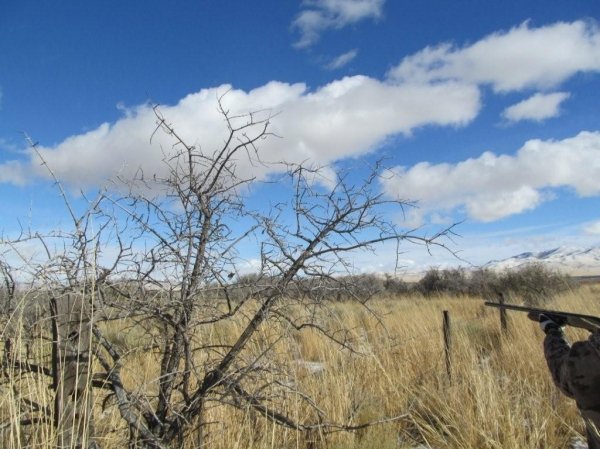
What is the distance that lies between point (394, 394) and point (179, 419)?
2.62 m

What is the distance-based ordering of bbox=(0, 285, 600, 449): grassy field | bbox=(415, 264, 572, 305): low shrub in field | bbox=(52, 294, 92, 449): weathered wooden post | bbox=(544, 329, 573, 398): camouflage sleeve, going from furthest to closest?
1. bbox=(415, 264, 572, 305): low shrub in field
2. bbox=(0, 285, 600, 449): grassy field
3. bbox=(544, 329, 573, 398): camouflage sleeve
4. bbox=(52, 294, 92, 449): weathered wooden post

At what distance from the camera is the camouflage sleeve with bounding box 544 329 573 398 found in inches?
118

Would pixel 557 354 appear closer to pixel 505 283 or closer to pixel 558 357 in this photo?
pixel 558 357

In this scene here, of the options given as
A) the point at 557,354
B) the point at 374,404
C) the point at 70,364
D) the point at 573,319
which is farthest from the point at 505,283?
the point at 70,364

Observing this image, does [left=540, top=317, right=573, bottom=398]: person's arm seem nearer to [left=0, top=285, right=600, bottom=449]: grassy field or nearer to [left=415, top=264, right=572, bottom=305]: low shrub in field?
[left=0, top=285, right=600, bottom=449]: grassy field

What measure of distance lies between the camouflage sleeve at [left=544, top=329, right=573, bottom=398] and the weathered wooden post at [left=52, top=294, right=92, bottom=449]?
2.56 metres

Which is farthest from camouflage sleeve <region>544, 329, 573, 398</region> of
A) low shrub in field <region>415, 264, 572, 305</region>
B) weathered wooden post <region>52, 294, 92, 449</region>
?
low shrub in field <region>415, 264, 572, 305</region>

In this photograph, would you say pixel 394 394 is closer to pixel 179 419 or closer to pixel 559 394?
pixel 559 394

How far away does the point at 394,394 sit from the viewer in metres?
5.09

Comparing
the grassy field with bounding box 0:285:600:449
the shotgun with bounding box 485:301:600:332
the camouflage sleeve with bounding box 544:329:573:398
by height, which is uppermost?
the shotgun with bounding box 485:301:600:332

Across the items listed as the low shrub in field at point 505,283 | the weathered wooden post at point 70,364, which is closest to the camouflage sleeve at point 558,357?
the weathered wooden post at point 70,364

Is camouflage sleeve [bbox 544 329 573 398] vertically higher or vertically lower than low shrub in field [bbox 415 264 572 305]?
lower

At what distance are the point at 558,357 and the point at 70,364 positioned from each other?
273cm

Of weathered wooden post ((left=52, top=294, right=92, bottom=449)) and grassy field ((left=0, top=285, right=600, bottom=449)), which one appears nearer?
weathered wooden post ((left=52, top=294, right=92, bottom=449))
